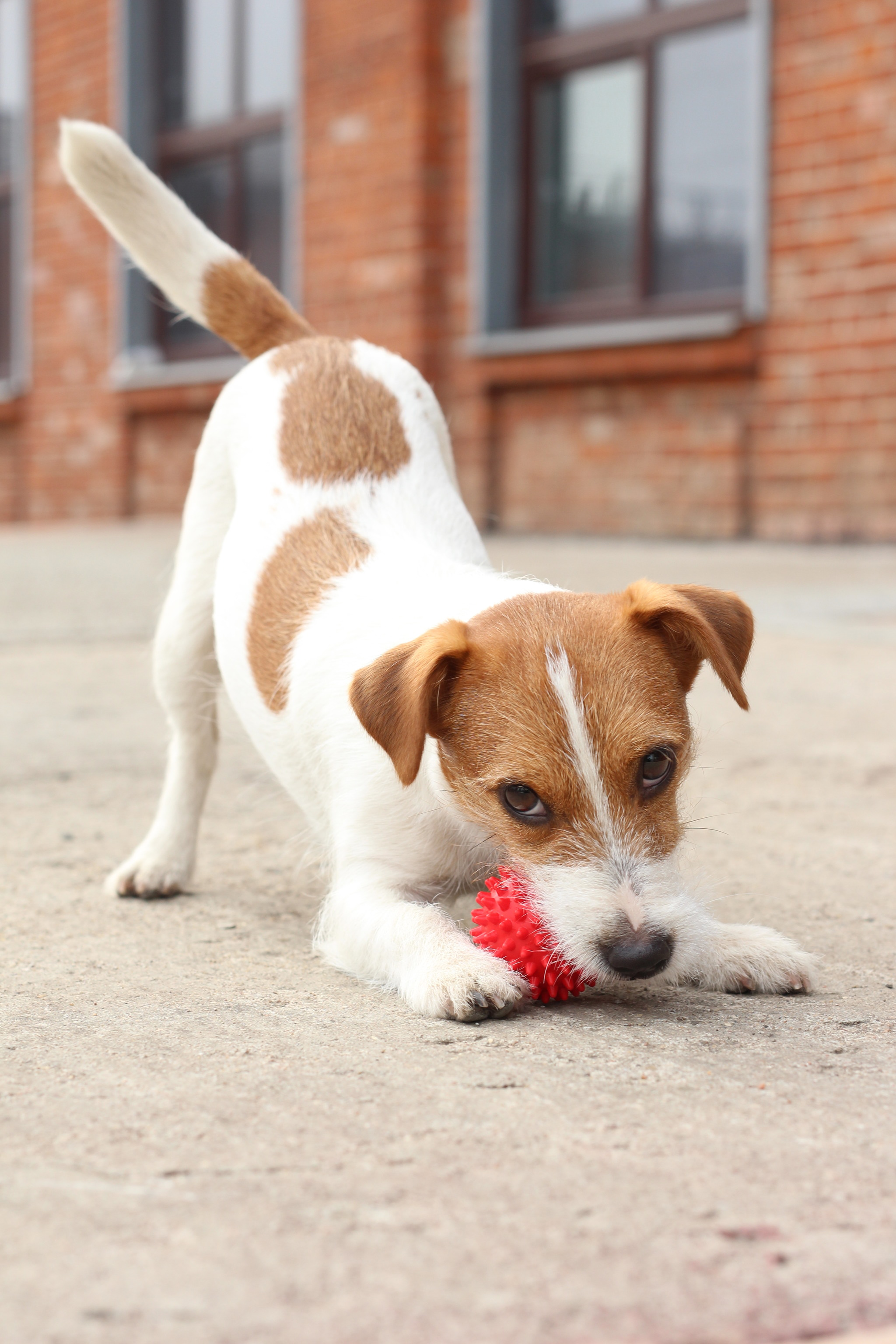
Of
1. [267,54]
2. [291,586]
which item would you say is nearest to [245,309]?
[291,586]

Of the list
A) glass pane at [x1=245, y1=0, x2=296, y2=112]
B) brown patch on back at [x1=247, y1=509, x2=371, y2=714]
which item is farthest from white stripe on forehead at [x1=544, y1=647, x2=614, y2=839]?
glass pane at [x1=245, y1=0, x2=296, y2=112]

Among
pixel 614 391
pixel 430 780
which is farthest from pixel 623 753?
pixel 614 391

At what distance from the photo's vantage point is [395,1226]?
1.50 m

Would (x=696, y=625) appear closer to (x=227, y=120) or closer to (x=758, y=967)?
(x=758, y=967)

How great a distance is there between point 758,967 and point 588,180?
9106mm

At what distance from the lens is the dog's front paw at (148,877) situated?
9.87ft

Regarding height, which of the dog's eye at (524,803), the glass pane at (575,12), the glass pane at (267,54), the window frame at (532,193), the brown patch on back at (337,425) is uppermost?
the glass pane at (267,54)

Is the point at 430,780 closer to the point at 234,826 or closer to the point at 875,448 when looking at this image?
the point at 234,826

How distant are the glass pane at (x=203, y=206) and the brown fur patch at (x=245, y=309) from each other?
965 cm

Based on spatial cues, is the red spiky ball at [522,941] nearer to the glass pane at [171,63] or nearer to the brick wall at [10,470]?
the glass pane at [171,63]

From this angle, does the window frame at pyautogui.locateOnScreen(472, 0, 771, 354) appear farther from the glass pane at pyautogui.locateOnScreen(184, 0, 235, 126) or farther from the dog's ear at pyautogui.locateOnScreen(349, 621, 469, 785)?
the dog's ear at pyautogui.locateOnScreen(349, 621, 469, 785)

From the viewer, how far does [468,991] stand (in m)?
2.22

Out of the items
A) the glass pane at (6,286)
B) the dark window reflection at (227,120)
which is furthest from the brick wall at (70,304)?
the glass pane at (6,286)

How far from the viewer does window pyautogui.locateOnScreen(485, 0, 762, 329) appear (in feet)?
31.3
